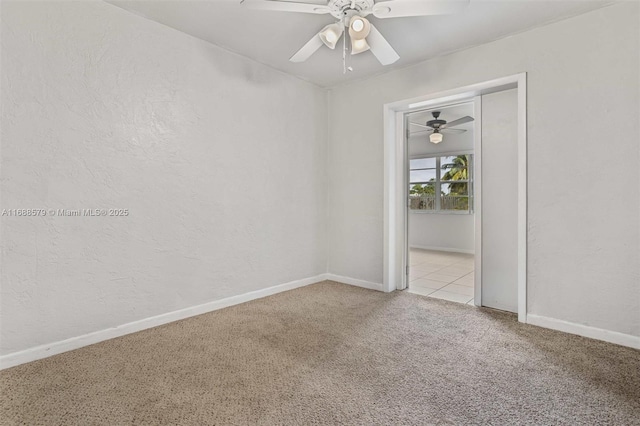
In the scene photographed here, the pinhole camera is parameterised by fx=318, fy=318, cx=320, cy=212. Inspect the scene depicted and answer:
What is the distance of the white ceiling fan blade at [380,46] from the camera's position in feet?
6.99

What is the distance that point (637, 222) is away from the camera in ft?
7.20

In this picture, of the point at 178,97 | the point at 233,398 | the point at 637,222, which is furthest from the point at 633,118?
the point at 178,97

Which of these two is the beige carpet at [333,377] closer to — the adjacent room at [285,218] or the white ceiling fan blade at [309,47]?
the adjacent room at [285,218]

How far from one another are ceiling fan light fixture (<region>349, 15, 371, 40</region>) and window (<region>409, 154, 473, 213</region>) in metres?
4.75

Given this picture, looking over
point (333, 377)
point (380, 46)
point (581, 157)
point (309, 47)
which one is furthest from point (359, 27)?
point (333, 377)

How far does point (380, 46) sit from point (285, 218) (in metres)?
2.00

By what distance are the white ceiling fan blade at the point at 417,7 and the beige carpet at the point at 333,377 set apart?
82.5 inches

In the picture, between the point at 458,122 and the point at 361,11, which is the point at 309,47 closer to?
the point at 361,11

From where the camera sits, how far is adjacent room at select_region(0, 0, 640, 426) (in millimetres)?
1727

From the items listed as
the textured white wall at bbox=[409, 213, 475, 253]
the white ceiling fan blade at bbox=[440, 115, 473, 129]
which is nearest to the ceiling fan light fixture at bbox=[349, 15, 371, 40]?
the white ceiling fan blade at bbox=[440, 115, 473, 129]

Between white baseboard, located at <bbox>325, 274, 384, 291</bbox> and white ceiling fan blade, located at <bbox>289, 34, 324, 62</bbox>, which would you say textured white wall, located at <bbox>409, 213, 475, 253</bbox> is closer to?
white baseboard, located at <bbox>325, 274, 384, 291</bbox>

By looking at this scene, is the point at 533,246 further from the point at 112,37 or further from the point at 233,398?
the point at 112,37

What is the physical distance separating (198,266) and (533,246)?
Result: 2860 mm

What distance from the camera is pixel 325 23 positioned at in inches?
98.3
